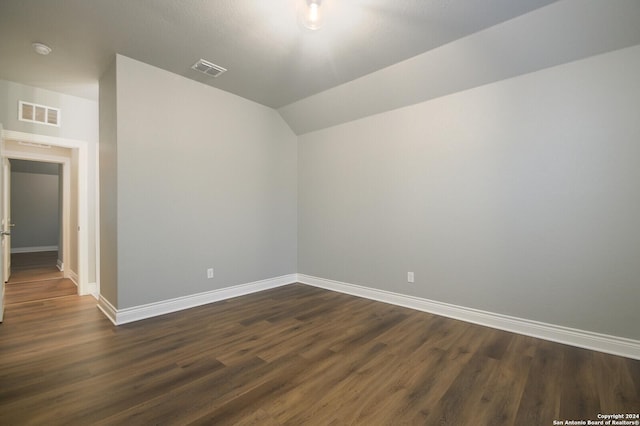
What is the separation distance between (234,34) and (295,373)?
2974 millimetres

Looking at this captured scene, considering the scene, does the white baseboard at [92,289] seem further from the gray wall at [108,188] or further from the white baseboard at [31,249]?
the white baseboard at [31,249]

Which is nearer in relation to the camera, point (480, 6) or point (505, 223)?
point (480, 6)

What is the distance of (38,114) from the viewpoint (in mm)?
3568

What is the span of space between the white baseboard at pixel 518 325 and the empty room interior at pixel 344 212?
18 millimetres

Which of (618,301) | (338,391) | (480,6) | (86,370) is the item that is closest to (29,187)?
(86,370)

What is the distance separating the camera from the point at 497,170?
2898mm

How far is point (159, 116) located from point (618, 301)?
489cm

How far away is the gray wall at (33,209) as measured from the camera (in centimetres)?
836

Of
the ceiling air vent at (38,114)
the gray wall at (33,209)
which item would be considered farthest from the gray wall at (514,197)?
the gray wall at (33,209)

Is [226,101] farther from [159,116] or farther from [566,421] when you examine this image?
[566,421]

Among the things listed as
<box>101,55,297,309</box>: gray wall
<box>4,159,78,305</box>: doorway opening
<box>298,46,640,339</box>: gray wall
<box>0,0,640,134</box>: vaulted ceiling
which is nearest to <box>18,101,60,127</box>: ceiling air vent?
<box>0,0,640,134</box>: vaulted ceiling

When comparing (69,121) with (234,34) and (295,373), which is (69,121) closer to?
(234,34)

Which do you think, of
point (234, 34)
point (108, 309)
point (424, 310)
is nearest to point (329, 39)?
point (234, 34)

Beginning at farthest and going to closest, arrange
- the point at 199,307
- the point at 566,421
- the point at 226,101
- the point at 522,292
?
the point at 226,101 → the point at 199,307 → the point at 522,292 → the point at 566,421
